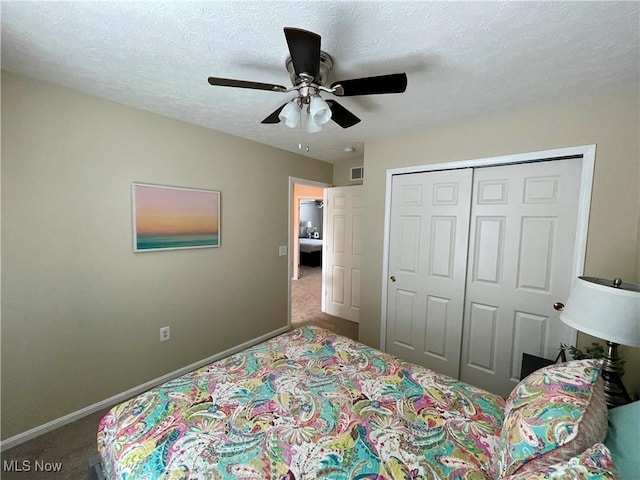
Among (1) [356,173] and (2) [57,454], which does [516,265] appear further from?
(2) [57,454]

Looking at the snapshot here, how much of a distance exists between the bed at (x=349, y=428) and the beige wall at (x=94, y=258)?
3.73ft

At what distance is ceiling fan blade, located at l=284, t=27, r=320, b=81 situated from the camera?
40.2 inches

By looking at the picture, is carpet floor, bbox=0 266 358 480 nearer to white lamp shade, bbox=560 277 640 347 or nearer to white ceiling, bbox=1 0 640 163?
white ceiling, bbox=1 0 640 163

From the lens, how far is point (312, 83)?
1.33 m

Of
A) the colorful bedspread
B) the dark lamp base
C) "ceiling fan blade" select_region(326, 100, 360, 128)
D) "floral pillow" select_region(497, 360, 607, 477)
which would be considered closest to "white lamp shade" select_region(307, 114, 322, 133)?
"ceiling fan blade" select_region(326, 100, 360, 128)

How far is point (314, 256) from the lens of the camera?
7.91 m

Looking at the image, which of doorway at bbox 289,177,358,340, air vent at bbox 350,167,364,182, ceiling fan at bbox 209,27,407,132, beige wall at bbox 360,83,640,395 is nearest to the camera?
ceiling fan at bbox 209,27,407,132

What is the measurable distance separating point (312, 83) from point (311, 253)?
6.56 m

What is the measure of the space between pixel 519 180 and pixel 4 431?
3.96 meters

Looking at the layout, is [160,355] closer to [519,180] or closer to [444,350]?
[444,350]

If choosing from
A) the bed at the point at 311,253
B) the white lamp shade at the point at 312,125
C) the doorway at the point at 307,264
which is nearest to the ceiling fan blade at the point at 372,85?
the white lamp shade at the point at 312,125

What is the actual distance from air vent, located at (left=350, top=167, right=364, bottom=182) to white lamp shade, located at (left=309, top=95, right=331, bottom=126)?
2.46 metres

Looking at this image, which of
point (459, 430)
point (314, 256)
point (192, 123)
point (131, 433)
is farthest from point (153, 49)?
point (314, 256)

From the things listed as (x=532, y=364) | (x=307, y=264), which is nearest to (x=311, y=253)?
(x=307, y=264)
